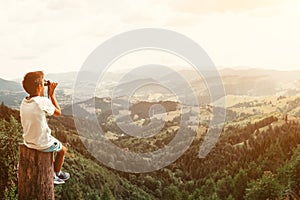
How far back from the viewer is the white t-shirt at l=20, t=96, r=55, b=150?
4.93 metres

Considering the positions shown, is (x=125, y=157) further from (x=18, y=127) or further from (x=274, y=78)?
(x=274, y=78)

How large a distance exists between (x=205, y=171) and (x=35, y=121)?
52.9 ft

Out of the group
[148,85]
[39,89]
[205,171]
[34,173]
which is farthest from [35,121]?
[148,85]

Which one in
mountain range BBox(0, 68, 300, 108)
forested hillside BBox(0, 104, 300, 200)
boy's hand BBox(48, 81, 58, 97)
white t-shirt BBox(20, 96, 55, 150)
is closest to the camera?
white t-shirt BBox(20, 96, 55, 150)

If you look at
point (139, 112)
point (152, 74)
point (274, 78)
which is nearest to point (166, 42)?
point (152, 74)

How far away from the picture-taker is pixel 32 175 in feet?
16.3

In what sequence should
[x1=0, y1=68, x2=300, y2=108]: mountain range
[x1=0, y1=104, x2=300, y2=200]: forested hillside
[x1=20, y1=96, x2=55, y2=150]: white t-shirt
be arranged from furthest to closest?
[x1=0, y1=68, x2=300, y2=108]: mountain range → [x1=0, y1=104, x2=300, y2=200]: forested hillside → [x1=20, y1=96, x2=55, y2=150]: white t-shirt

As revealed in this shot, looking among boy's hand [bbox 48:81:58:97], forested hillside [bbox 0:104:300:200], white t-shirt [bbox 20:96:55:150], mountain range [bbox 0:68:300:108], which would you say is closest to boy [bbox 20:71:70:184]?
white t-shirt [bbox 20:96:55:150]

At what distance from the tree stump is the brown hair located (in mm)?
662

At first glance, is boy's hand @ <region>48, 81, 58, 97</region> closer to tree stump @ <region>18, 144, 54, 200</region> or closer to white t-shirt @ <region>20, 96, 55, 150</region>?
white t-shirt @ <region>20, 96, 55, 150</region>

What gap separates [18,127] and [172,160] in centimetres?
1771

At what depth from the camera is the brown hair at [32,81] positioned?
493 centimetres

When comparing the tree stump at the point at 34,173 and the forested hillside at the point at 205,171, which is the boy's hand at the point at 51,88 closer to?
the tree stump at the point at 34,173

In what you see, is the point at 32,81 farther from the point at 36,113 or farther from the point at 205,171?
the point at 205,171
